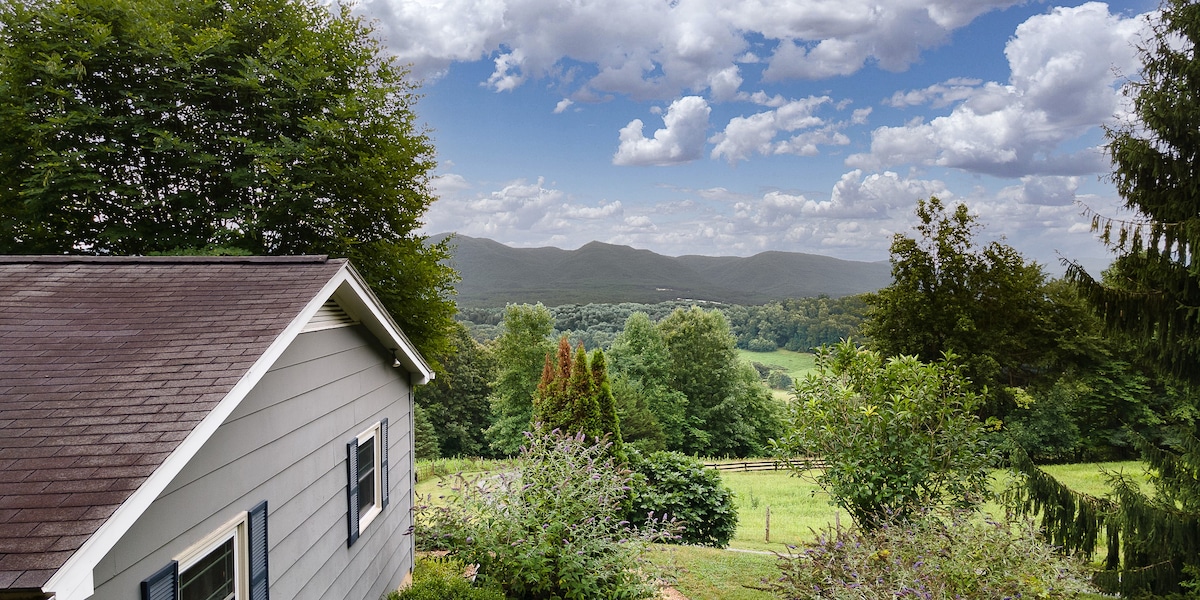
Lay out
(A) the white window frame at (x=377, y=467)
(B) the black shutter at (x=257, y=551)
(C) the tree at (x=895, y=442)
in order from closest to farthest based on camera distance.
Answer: (B) the black shutter at (x=257, y=551) → (A) the white window frame at (x=377, y=467) → (C) the tree at (x=895, y=442)

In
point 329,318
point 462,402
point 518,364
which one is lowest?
point 462,402

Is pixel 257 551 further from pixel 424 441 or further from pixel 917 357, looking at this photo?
pixel 424 441

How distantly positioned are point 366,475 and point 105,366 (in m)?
3.81

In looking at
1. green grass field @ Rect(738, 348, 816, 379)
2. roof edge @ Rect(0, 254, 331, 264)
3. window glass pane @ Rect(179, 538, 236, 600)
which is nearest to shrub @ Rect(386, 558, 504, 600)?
window glass pane @ Rect(179, 538, 236, 600)

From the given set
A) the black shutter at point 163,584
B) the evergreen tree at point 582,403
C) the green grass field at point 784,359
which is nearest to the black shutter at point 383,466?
the black shutter at point 163,584

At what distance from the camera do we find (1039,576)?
224 inches

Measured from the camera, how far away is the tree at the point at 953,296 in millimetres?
16281

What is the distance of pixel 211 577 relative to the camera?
3.95 meters

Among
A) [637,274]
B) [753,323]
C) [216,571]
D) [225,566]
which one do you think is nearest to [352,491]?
[225,566]

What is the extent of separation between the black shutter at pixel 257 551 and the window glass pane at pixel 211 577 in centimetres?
12

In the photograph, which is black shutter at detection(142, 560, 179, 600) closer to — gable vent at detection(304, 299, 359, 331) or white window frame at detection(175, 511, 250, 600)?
white window frame at detection(175, 511, 250, 600)

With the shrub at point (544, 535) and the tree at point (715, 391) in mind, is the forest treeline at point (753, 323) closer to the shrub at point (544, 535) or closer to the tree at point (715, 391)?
the tree at point (715, 391)

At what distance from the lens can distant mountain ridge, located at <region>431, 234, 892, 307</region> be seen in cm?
8201

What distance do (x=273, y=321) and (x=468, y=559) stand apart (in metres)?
4.18
